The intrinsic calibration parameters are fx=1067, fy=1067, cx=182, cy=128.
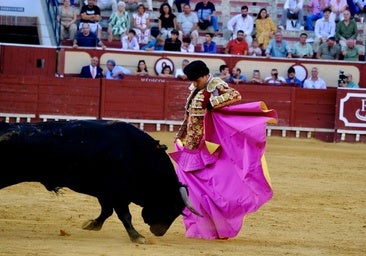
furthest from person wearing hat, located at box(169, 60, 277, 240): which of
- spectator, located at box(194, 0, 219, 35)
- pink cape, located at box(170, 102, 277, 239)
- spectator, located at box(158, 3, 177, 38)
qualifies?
spectator, located at box(194, 0, 219, 35)

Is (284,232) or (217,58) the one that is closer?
(284,232)

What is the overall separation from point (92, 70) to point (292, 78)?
333 cm

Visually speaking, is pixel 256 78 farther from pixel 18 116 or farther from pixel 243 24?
pixel 18 116

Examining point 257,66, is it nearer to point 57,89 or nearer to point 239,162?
point 57,89

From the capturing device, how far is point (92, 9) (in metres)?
17.8

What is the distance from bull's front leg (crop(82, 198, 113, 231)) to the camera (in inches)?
305

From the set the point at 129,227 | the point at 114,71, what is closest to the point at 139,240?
the point at 129,227

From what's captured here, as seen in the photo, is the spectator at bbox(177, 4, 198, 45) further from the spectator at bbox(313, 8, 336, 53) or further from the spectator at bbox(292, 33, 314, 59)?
the spectator at bbox(313, 8, 336, 53)

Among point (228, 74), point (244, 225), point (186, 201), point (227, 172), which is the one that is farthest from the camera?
point (228, 74)

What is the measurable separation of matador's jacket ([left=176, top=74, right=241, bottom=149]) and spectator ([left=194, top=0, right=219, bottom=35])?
403 inches

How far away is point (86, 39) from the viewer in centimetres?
1775

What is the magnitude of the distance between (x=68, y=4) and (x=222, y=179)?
10420mm

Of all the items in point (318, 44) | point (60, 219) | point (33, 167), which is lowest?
point (60, 219)

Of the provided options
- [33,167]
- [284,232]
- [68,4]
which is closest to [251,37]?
[68,4]
